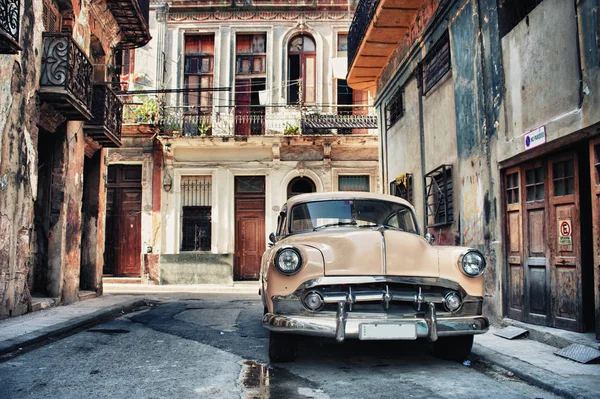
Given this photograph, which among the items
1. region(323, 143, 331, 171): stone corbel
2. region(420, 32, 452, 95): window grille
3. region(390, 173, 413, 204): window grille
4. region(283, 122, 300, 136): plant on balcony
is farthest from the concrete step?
region(420, 32, 452, 95): window grille

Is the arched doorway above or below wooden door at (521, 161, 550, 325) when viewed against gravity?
above

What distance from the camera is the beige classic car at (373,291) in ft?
14.4

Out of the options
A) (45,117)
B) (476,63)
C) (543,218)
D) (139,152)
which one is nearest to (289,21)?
(139,152)

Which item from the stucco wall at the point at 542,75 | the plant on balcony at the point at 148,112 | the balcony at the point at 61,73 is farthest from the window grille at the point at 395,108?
the plant on balcony at the point at 148,112

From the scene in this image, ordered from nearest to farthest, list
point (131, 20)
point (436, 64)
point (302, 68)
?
point (436, 64)
point (131, 20)
point (302, 68)

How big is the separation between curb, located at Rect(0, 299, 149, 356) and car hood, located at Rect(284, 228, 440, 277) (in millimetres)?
3429

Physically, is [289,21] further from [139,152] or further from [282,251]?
[282,251]

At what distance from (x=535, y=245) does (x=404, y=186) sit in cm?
A: 548

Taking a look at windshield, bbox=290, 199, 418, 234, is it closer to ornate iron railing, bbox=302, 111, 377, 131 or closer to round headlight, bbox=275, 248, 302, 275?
round headlight, bbox=275, 248, 302, 275

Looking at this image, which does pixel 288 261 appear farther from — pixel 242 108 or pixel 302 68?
pixel 302 68

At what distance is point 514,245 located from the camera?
22.8ft

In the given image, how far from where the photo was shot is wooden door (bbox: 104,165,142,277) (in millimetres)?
18719

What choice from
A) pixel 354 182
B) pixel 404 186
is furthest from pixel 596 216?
pixel 354 182

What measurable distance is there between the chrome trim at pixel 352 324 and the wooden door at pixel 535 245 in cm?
221
